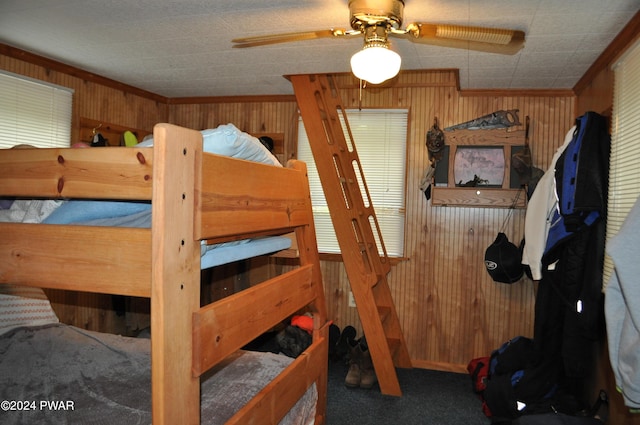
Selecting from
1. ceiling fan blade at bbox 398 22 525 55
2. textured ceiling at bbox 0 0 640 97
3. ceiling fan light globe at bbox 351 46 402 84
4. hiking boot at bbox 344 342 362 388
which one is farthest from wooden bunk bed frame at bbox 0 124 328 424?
hiking boot at bbox 344 342 362 388

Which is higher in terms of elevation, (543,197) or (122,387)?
(543,197)

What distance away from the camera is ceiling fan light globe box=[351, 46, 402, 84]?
1867 mm

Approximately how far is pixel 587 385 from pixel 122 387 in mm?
2676

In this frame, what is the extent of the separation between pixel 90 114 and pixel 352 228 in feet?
7.01

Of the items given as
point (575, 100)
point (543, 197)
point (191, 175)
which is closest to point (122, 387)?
point (191, 175)

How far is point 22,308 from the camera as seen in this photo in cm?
221

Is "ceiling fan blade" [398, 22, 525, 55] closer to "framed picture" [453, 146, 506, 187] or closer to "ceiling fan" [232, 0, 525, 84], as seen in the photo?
"ceiling fan" [232, 0, 525, 84]

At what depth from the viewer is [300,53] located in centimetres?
269

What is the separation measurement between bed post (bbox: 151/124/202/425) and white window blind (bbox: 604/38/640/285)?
1.95 meters

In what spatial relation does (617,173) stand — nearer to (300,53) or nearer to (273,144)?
(300,53)

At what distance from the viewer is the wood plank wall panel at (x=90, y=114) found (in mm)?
2951

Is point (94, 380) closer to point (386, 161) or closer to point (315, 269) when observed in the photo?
point (315, 269)

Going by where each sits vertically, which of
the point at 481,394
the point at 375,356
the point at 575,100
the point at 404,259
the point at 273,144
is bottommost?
the point at 481,394

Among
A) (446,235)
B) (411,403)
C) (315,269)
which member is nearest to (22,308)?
(315,269)
